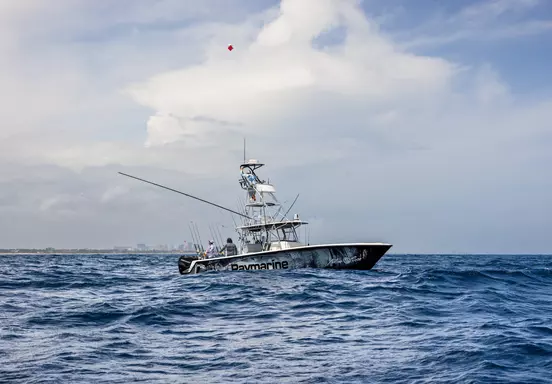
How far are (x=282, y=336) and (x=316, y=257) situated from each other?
2004 cm

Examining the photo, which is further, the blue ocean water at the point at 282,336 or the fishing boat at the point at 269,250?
the fishing boat at the point at 269,250

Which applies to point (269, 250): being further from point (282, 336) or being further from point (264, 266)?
point (282, 336)

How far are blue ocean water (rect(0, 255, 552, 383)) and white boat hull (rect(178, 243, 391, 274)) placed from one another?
8.94 meters

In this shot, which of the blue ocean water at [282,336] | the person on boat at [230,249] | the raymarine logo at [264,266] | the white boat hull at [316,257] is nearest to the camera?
the blue ocean water at [282,336]

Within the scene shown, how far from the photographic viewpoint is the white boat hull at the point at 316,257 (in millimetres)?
33750

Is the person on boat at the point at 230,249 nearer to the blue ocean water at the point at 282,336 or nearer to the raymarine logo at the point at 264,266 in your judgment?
the raymarine logo at the point at 264,266

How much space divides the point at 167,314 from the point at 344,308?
590 cm

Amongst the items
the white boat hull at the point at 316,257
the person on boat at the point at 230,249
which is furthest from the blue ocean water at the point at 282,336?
the person on boat at the point at 230,249

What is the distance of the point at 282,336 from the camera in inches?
544

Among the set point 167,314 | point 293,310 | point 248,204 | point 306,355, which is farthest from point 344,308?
point 248,204

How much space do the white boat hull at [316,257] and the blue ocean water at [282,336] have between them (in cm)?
894

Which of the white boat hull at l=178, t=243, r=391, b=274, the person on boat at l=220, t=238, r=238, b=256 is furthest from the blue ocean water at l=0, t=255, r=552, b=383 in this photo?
the person on boat at l=220, t=238, r=238, b=256

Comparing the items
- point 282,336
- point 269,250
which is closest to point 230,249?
point 269,250

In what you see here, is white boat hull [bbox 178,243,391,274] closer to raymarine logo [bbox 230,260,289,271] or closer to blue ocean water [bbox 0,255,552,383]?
raymarine logo [bbox 230,260,289,271]
